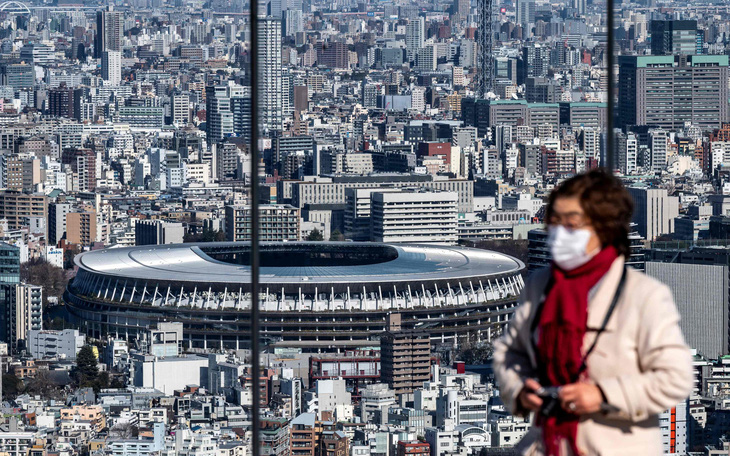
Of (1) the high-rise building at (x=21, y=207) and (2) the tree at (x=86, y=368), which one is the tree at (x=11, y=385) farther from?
(1) the high-rise building at (x=21, y=207)

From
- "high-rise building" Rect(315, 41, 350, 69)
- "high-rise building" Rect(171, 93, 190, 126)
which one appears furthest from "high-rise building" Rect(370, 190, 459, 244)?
"high-rise building" Rect(315, 41, 350, 69)

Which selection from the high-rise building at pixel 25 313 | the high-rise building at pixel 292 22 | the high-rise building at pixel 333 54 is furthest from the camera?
the high-rise building at pixel 333 54

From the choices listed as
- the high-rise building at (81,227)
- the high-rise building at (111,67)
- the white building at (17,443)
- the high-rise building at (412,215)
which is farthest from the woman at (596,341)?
the high-rise building at (111,67)

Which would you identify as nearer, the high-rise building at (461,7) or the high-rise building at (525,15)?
the high-rise building at (525,15)

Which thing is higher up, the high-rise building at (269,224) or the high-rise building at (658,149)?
the high-rise building at (658,149)

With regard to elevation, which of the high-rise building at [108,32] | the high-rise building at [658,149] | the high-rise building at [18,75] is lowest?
the high-rise building at [658,149]

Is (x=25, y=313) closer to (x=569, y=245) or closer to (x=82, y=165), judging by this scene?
(x=82, y=165)

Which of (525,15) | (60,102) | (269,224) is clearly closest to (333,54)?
(525,15)
